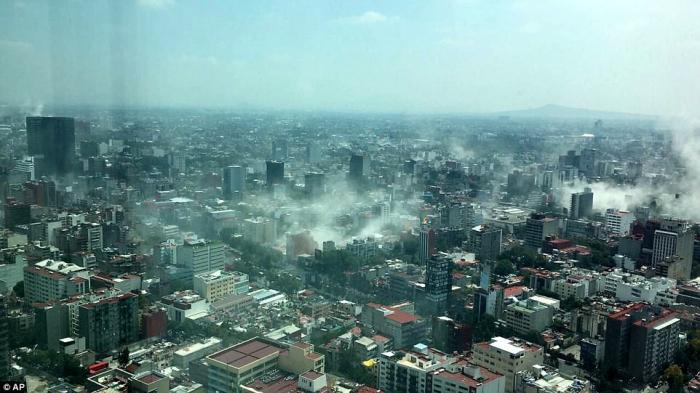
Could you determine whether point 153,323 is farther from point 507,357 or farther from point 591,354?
point 591,354

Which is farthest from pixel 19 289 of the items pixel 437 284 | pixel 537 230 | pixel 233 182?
pixel 537 230

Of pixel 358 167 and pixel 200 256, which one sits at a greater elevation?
pixel 358 167

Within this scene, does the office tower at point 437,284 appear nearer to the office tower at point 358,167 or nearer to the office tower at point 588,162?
the office tower at point 358,167

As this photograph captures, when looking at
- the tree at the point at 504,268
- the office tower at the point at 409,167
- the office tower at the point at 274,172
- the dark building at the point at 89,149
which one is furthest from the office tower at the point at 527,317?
the office tower at the point at 409,167

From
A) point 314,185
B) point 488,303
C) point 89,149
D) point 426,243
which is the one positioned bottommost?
point 488,303

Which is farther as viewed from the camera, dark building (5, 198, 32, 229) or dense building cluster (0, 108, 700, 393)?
dark building (5, 198, 32, 229)

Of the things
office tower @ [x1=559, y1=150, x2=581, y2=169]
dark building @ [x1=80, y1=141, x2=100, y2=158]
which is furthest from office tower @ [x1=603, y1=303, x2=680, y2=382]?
office tower @ [x1=559, y1=150, x2=581, y2=169]

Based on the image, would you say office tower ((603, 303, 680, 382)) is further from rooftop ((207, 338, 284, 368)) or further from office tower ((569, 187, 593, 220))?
office tower ((569, 187, 593, 220))
